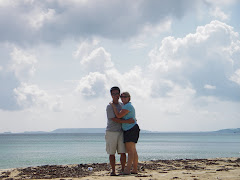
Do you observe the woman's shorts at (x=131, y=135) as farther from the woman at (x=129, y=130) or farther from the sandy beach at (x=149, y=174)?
the sandy beach at (x=149, y=174)

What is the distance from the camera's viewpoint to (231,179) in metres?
7.35

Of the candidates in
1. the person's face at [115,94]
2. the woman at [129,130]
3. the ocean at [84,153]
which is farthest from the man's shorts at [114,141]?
the ocean at [84,153]

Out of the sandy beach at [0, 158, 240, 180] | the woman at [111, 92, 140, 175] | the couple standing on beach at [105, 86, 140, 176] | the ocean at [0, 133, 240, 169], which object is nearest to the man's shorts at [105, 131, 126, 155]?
the couple standing on beach at [105, 86, 140, 176]

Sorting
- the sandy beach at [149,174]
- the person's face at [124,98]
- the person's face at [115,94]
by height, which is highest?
the person's face at [115,94]

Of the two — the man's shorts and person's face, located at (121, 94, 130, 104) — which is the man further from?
person's face, located at (121, 94, 130, 104)

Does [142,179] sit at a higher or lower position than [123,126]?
lower

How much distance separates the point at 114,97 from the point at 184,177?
2.89 meters

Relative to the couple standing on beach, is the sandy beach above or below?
below

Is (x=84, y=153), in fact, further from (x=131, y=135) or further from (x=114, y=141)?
(x=131, y=135)

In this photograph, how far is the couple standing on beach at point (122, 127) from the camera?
28.0 feet

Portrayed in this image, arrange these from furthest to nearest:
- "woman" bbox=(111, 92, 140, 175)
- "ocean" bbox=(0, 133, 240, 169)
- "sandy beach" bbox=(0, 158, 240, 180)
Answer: "ocean" bbox=(0, 133, 240, 169), "woman" bbox=(111, 92, 140, 175), "sandy beach" bbox=(0, 158, 240, 180)

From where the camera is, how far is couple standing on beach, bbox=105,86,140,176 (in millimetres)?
8531

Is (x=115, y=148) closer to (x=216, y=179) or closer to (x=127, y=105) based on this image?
(x=127, y=105)

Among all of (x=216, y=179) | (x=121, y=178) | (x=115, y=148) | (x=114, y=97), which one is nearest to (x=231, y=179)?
(x=216, y=179)
